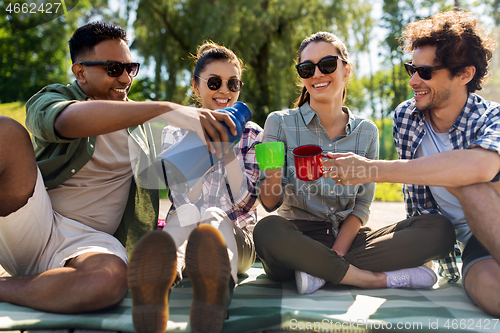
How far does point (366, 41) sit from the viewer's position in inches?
494

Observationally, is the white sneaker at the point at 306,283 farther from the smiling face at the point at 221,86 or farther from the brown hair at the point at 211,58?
the brown hair at the point at 211,58

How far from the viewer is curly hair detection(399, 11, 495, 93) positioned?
248 cm

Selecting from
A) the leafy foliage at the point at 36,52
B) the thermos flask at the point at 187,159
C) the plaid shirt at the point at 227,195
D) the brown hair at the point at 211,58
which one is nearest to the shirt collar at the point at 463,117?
the plaid shirt at the point at 227,195

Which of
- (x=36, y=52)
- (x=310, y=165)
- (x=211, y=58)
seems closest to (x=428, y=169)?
(x=310, y=165)

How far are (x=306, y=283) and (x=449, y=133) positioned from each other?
4.60 feet

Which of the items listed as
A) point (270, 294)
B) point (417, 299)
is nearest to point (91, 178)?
point (270, 294)

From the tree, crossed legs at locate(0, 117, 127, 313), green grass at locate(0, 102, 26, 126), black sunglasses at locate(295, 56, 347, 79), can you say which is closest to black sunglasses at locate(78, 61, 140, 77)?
crossed legs at locate(0, 117, 127, 313)

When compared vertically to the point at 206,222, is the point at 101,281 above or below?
below

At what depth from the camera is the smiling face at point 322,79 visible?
2.55 meters

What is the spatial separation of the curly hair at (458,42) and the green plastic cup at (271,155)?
1.38 metres

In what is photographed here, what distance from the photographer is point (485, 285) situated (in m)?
1.88

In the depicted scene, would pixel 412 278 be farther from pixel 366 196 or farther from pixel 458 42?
pixel 458 42

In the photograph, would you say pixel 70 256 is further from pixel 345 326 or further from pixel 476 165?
pixel 476 165

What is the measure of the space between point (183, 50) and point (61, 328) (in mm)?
9902
